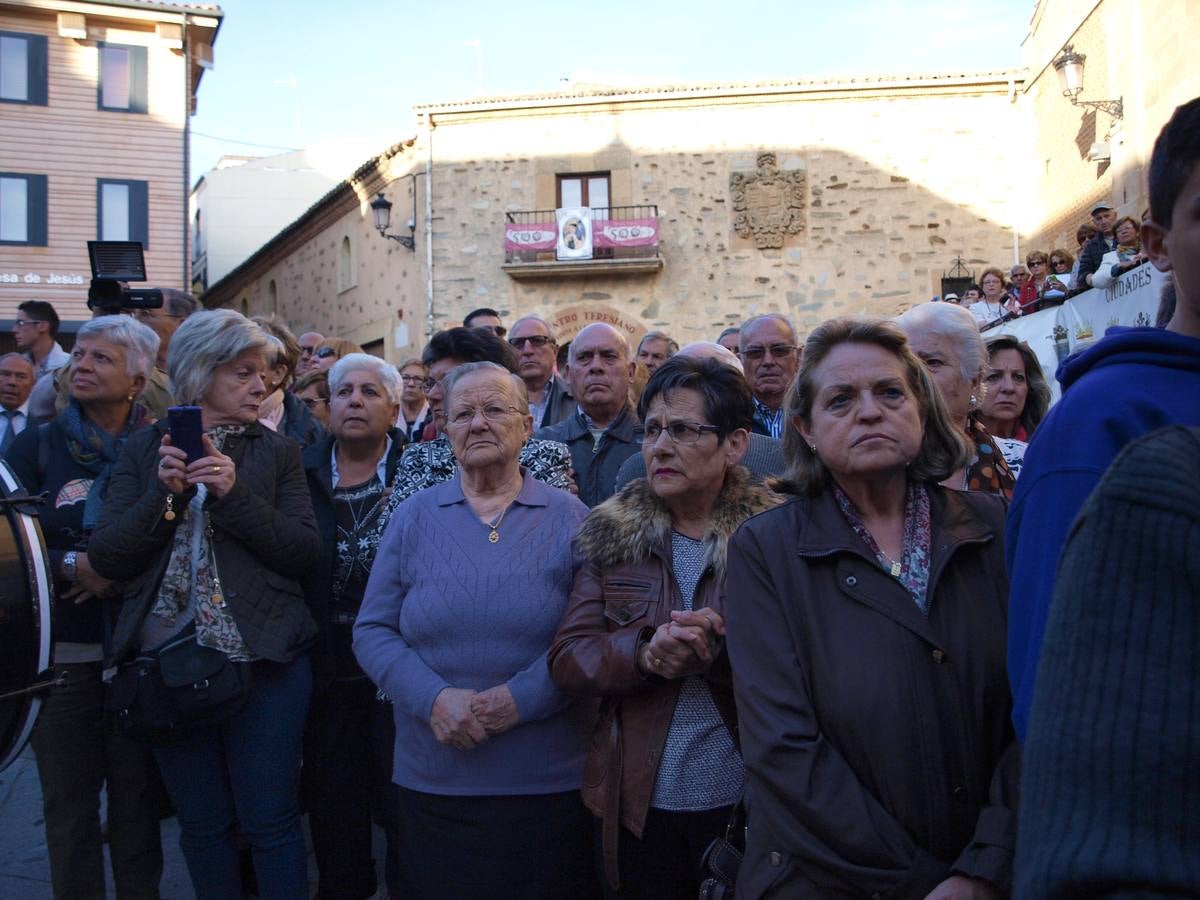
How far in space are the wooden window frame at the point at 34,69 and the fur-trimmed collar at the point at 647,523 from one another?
69.5ft

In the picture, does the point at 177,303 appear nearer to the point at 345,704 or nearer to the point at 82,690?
the point at 82,690

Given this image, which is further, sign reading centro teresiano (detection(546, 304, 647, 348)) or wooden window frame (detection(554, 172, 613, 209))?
wooden window frame (detection(554, 172, 613, 209))

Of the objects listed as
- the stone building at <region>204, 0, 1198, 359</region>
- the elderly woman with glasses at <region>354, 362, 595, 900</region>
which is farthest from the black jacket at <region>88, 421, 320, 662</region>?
the stone building at <region>204, 0, 1198, 359</region>

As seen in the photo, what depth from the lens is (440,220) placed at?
63.5 ft

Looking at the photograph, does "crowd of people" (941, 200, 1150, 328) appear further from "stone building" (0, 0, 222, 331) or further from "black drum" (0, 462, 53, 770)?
"stone building" (0, 0, 222, 331)

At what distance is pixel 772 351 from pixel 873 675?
2795mm

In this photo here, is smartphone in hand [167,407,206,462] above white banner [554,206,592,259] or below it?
below

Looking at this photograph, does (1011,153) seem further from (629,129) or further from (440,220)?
(440,220)

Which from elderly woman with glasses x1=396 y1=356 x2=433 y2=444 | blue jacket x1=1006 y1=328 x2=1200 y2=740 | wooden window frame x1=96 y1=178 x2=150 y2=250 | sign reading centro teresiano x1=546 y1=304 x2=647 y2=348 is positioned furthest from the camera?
wooden window frame x1=96 y1=178 x2=150 y2=250

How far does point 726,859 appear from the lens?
2.14 m

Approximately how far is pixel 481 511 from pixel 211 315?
1.31m

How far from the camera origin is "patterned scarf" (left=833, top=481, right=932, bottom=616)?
1943mm

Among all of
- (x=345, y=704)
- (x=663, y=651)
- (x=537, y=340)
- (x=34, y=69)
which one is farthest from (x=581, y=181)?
(x=663, y=651)

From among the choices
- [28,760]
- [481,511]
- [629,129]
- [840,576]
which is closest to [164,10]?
[629,129]
